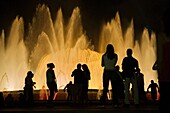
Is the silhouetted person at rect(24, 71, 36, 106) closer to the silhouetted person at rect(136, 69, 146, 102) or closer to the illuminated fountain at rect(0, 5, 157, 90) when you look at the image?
the silhouetted person at rect(136, 69, 146, 102)

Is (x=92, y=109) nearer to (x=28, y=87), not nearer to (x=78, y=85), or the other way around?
(x=78, y=85)

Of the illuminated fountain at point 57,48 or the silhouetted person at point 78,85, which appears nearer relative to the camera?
the silhouetted person at point 78,85

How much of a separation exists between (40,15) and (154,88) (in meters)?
19.5

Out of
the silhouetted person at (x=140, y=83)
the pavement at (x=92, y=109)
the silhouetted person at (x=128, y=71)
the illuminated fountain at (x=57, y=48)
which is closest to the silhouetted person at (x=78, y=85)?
the pavement at (x=92, y=109)

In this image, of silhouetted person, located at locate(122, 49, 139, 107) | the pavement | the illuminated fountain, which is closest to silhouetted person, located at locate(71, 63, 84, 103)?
the pavement

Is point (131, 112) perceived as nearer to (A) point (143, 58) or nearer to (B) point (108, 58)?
(B) point (108, 58)

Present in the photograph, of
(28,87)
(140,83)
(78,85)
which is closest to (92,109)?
(78,85)

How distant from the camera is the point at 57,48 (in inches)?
1227

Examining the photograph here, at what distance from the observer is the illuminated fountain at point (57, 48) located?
30.6 metres

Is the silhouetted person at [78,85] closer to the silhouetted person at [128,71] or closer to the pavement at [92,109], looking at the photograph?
the pavement at [92,109]

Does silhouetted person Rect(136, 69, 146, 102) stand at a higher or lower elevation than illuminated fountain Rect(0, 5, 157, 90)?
lower

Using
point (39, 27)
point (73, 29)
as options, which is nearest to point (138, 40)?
point (73, 29)

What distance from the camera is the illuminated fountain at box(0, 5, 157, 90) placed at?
3056cm

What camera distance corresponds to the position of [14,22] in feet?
116
